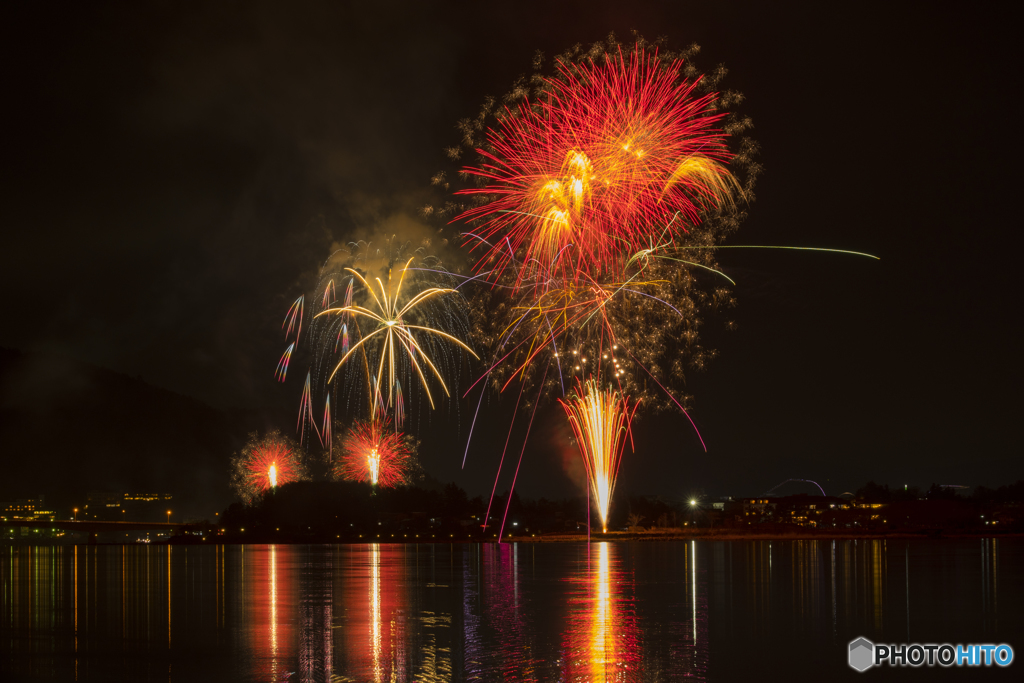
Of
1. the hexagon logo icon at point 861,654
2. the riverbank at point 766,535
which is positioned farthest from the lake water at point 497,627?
the riverbank at point 766,535

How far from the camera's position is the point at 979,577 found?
34.8 m

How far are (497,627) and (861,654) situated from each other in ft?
24.2

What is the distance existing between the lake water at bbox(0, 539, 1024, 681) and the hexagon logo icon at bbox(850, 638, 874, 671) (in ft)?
0.76

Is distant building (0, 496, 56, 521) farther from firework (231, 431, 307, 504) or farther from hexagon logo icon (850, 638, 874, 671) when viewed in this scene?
hexagon logo icon (850, 638, 874, 671)

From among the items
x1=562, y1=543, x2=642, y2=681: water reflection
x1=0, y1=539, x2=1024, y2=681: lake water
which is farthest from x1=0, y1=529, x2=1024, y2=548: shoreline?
x1=562, y1=543, x2=642, y2=681: water reflection

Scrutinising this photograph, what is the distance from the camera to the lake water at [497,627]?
44.8ft

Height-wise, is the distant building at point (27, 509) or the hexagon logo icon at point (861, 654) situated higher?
the hexagon logo icon at point (861, 654)

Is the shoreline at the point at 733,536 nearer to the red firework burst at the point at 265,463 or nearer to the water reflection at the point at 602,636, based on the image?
the red firework burst at the point at 265,463

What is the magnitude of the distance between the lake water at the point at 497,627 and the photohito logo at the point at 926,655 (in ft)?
1.17

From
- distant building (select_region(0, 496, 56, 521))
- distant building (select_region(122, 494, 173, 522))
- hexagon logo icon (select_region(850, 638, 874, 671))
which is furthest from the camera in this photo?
distant building (select_region(122, 494, 173, 522))

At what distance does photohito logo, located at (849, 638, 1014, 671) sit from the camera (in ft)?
47.6

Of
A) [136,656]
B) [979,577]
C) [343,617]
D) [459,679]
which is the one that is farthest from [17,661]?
[979,577]

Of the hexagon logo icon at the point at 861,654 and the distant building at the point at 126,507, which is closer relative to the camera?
the hexagon logo icon at the point at 861,654

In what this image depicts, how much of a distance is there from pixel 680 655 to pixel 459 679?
426 centimetres
